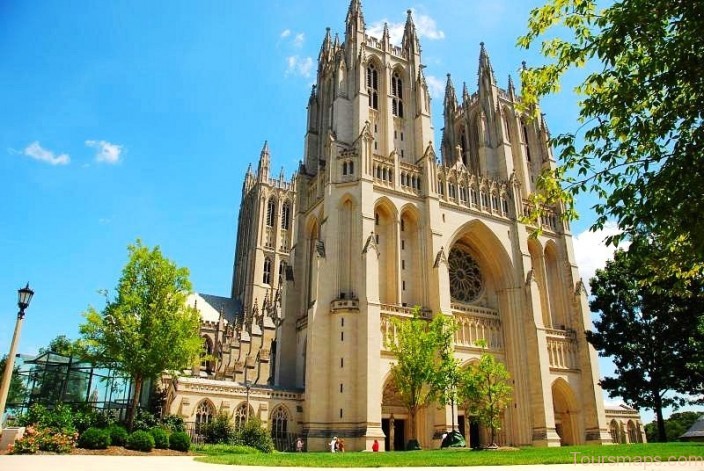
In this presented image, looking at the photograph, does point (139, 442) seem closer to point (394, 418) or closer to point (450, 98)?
point (394, 418)

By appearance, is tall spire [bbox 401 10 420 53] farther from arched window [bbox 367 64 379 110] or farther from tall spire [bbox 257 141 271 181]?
tall spire [bbox 257 141 271 181]

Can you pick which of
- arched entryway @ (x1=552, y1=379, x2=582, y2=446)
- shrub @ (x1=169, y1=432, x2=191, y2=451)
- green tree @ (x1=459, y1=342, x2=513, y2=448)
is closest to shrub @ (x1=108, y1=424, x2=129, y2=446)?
shrub @ (x1=169, y1=432, x2=191, y2=451)

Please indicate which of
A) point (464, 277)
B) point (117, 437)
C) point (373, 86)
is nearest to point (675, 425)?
point (464, 277)

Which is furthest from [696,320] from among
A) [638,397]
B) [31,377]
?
[31,377]

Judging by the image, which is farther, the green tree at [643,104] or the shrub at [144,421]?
the shrub at [144,421]

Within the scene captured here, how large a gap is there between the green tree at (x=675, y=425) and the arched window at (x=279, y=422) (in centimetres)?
5956

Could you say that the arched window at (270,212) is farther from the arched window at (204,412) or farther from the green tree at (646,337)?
the green tree at (646,337)

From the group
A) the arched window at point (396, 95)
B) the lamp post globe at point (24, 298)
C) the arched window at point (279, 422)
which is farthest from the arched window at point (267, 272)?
the lamp post globe at point (24, 298)

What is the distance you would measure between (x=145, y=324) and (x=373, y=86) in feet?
101

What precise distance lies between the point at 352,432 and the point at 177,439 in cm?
1264

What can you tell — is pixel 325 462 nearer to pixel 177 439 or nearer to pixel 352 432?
pixel 177 439

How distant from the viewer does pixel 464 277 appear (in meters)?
45.9

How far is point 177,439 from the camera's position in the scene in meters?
23.6

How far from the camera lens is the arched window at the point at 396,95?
156ft
